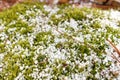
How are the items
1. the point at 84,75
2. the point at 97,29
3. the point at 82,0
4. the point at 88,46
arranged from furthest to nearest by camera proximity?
the point at 82,0 → the point at 97,29 → the point at 88,46 → the point at 84,75

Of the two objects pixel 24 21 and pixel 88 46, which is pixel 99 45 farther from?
pixel 24 21

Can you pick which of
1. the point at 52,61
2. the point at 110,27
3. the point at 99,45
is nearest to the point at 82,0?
the point at 110,27

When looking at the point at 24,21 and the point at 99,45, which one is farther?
the point at 24,21

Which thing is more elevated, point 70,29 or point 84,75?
point 70,29

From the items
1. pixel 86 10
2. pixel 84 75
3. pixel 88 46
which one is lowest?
pixel 84 75

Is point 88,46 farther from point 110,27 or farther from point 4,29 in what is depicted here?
point 4,29

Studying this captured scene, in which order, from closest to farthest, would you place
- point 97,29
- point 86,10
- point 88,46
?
point 88,46, point 97,29, point 86,10

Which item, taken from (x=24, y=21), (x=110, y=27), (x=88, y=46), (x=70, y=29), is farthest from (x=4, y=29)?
(x=110, y=27)

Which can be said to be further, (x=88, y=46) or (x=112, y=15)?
(x=112, y=15)

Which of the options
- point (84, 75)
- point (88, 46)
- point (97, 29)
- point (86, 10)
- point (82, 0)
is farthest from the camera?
point (82, 0)
